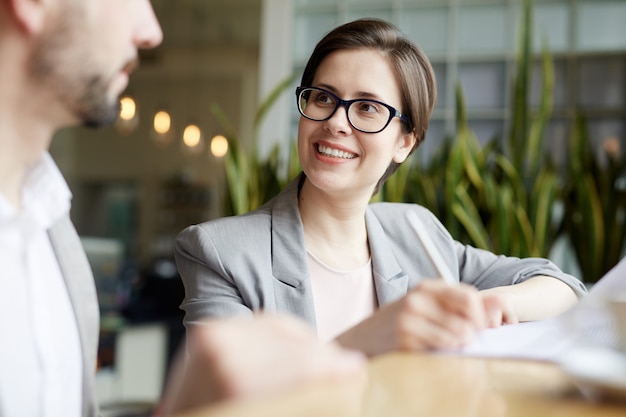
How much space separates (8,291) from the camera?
0.78m

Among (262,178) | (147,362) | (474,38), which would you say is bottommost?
(147,362)

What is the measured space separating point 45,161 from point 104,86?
0.15 metres

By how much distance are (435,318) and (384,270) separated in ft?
2.23

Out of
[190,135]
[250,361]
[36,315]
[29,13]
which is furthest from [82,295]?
[190,135]

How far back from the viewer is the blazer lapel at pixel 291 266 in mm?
1376

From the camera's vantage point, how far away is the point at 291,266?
4.59ft

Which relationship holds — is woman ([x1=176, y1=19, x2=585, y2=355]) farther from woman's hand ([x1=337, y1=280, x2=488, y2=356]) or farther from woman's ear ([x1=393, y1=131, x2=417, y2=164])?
woman's hand ([x1=337, y1=280, x2=488, y2=356])

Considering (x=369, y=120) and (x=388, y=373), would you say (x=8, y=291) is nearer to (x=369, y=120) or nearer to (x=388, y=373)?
(x=388, y=373)

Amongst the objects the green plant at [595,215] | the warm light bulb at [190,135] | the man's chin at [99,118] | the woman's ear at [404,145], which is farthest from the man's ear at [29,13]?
the warm light bulb at [190,135]

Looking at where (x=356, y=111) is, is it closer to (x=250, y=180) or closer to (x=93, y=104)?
(x=93, y=104)

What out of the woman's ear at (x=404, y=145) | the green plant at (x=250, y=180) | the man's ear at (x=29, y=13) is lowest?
the green plant at (x=250, y=180)

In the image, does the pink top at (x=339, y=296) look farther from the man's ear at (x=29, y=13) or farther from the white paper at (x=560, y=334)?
the man's ear at (x=29, y=13)

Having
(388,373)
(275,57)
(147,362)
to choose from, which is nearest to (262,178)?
(275,57)

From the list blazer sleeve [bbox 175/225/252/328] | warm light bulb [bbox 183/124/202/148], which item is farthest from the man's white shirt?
warm light bulb [bbox 183/124/202/148]
